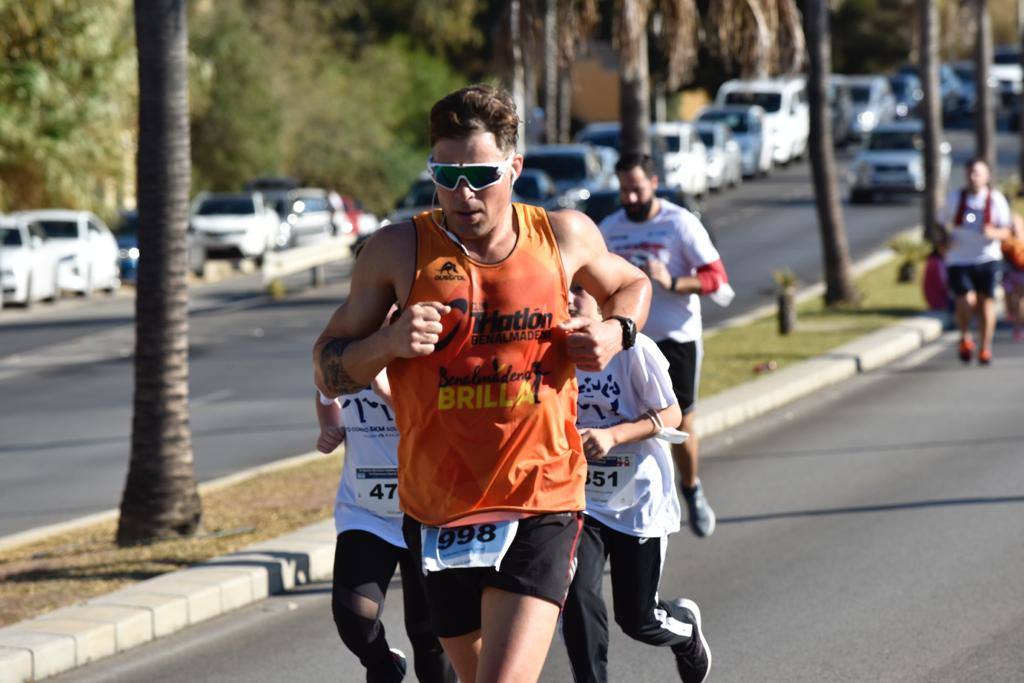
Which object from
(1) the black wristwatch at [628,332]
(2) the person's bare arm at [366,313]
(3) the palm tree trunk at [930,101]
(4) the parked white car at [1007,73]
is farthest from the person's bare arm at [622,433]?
(4) the parked white car at [1007,73]

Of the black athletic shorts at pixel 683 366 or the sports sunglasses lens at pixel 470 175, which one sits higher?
the sports sunglasses lens at pixel 470 175

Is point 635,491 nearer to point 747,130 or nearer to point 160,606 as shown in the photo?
point 160,606

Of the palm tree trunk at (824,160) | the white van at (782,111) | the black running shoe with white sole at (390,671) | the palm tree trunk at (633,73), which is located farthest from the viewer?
the white van at (782,111)

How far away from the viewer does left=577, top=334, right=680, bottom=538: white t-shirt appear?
20.6 feet

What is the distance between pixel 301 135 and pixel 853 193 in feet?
58.2

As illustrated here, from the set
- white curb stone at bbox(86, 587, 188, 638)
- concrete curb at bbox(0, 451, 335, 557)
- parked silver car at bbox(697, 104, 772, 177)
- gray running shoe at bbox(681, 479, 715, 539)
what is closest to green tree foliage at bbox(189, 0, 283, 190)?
parked silver car at bbox(697, 104, 772, 177)

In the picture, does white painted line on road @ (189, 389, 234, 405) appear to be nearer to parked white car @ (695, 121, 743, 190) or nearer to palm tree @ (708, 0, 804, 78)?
palm tree @ (708, 0, 804, 78)

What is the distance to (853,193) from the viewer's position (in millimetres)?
43688

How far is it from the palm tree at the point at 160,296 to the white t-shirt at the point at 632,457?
4.65m

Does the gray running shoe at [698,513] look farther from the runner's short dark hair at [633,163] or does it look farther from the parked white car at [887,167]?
the parked white car at [887,167]

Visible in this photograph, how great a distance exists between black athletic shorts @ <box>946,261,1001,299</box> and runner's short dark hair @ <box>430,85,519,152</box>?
12.6m

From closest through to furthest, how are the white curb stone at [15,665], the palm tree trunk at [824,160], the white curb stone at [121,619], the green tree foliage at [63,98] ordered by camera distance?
the white curb stone at [15,665] → the white curb stone at [121,619] → the palm tree trunk at [824,160] → the green tree foliage at [63,98]

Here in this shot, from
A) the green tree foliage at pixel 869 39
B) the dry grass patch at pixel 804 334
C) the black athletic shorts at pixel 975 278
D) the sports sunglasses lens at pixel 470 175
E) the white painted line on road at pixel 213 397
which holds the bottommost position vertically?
the white painted line on road at pixel 213 397

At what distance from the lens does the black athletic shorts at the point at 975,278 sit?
16.7 metres
